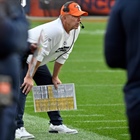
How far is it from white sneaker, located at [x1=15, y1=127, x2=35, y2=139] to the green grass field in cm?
10

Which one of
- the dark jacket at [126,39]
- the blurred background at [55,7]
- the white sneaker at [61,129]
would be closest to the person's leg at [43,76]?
the white sneaker at [61,129]

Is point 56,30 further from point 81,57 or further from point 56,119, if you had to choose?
point 81,57

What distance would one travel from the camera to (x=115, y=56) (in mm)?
5664

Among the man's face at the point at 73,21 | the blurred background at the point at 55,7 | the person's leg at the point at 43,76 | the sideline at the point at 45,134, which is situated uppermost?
the blurred background at the point at 55,7

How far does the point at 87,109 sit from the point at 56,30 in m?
3.12

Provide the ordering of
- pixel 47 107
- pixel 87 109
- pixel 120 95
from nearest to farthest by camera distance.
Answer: pixel 47 107
pixel 87 109
pixel 120 95

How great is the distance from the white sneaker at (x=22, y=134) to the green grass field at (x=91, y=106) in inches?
3.9

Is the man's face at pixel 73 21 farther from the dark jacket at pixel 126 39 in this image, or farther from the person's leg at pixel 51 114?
the dark jacket at pixel 126 39

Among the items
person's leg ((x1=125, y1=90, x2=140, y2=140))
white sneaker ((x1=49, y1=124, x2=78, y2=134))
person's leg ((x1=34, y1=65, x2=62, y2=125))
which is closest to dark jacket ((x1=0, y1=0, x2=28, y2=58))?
person's leg ((x1=125, y1=90, x2=140, y2=140))

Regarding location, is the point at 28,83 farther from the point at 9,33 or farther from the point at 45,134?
the point at 9,33

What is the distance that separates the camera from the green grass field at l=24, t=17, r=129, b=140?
9.98 m

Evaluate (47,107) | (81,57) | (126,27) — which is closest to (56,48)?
(47,107)

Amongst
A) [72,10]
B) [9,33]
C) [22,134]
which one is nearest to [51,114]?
[22,134]

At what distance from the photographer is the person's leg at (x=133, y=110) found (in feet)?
18.0
